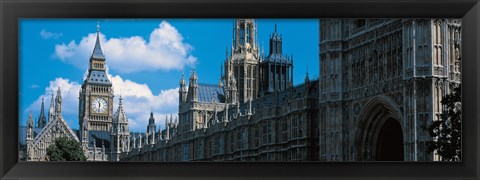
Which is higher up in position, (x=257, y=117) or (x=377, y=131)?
(x=257, y=117)

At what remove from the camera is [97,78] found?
28.9 feet

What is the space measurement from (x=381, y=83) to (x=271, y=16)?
15.9 m

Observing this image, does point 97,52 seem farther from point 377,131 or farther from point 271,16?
point 377,131

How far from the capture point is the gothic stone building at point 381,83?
57.7 ft

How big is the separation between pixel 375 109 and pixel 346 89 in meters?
1.18

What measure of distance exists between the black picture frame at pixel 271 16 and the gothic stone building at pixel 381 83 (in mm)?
11399

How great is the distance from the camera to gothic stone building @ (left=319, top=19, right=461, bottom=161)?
1759 centimetres

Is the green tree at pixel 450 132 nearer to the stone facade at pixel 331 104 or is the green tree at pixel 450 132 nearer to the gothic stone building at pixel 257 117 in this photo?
the stone facade at pixel 331 104

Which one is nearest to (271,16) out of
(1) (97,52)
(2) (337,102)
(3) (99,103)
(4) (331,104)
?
(1) (97,52)

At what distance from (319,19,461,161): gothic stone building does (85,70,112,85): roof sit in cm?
919

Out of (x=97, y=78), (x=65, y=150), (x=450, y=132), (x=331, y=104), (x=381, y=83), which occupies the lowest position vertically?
(x=65, y=150)

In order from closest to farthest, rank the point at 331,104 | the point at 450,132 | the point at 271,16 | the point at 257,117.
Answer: the point at 271,16
the point at 450,132
the point at 331,104
the point at 257,117

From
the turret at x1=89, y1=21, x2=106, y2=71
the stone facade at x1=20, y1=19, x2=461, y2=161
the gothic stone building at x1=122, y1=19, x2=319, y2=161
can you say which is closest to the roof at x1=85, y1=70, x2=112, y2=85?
the turret at x1=89, y1=21, x2=106, y2=71
